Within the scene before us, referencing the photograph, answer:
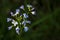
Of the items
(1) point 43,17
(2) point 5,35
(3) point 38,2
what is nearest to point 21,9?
(2) point 5,35

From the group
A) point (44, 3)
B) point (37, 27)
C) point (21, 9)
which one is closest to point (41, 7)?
point (44, 3)

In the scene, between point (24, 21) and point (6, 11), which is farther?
point (6, 11)

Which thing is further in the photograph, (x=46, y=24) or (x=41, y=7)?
(x=41, y=7)

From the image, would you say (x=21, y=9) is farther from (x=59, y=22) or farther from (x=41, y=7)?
(x=41, y=7)

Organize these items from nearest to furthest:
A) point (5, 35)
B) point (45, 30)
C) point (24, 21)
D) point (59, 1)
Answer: point (24, 21), point (5, 35), point (45, 30), point (59, 1)

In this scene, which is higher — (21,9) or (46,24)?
(21,9)

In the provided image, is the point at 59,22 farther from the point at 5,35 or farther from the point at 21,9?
the point at 21,9

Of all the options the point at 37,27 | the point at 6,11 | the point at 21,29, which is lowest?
the point at 37,27

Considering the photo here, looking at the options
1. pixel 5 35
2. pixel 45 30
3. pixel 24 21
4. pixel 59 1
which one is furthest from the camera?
pixel 59 1

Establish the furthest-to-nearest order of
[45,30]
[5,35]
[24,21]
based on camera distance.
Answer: [45,30] → [5,35] → [24,21]
